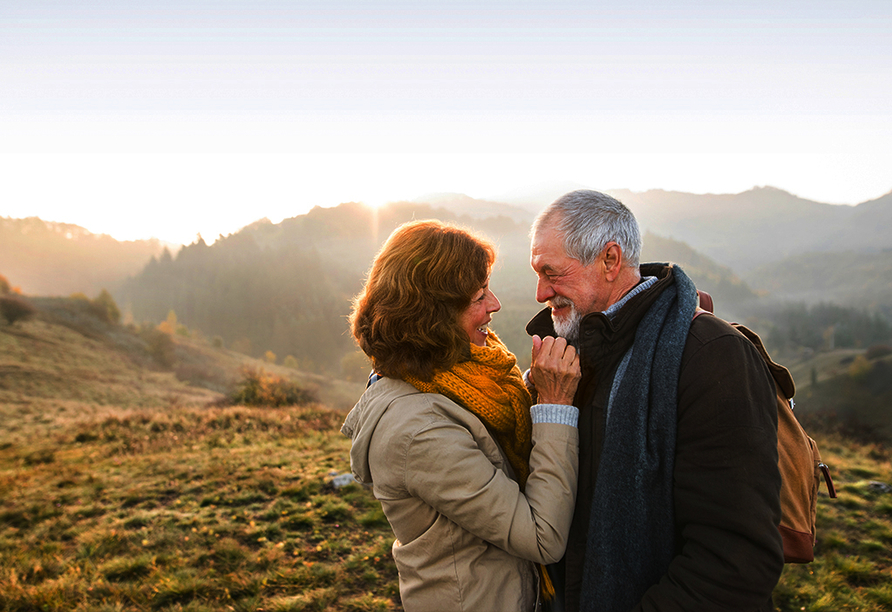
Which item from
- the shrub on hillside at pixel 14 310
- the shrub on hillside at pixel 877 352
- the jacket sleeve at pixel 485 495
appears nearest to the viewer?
the jacket sleeve at pixel 485 495

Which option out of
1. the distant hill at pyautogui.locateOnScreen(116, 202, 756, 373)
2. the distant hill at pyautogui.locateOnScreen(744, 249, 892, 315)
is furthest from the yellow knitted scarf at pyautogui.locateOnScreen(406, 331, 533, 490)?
the distant hill at pyautogui.locateOnScreen(744, 249, 892, 315)

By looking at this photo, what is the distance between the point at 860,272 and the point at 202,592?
255802mm

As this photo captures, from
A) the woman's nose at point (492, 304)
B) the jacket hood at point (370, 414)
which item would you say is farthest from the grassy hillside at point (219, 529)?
the woman's nose at point (492, 304)

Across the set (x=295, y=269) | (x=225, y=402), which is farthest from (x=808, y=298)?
(x=225, y=402)

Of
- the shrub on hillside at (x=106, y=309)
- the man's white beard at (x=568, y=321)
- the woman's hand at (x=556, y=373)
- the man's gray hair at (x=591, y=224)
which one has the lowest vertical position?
the shrub on hillside at (x=106, y=309)

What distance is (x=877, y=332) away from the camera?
392 ft

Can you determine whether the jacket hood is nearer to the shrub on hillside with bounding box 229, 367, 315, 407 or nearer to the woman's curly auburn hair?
the woman's curly auburn hair

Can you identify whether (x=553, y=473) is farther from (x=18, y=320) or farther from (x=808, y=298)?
(x=808, y=298)

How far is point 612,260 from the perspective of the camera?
226 cm

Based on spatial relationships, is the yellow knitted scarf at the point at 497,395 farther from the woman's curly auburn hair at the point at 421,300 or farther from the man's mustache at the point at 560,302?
the man's mustache at the point at 560,302

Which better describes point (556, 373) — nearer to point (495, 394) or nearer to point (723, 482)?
point (495, 394)

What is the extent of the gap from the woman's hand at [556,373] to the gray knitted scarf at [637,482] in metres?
0.20

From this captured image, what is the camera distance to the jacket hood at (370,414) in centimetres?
202

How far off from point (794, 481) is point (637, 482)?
2.30 feet
